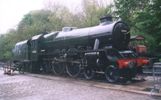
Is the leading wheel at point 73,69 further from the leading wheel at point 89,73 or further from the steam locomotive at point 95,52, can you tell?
the leading wheel at point 89,73

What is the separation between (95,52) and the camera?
1377 centimetres

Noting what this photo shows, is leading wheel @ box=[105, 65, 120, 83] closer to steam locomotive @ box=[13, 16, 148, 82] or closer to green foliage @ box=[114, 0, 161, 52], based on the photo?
steam locomotive @ box=[13, 16, 148, 82]

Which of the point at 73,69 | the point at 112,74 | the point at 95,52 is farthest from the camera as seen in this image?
the point at 73,69

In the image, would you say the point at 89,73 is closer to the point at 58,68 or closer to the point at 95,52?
the point at 95,52

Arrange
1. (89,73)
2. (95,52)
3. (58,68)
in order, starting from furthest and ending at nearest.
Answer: (58,68) → (89,73) → (95,52)

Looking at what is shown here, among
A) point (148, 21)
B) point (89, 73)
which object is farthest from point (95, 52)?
point (148, 21)

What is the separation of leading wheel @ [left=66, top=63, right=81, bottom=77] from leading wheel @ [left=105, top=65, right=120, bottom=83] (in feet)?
8.38

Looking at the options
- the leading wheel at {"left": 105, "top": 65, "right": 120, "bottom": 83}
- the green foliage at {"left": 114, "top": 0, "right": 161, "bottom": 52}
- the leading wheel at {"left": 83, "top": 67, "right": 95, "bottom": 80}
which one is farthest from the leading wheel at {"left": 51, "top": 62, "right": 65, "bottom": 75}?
the green foliage at {"left": 114, "top": 0, "right": 161, "bottom": 52}

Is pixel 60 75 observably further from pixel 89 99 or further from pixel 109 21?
pixel 89 99

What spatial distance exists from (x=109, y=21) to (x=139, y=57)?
94.5 inches

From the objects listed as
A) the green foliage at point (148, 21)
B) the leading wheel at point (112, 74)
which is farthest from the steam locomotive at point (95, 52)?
the green foliage at point (148, 21)

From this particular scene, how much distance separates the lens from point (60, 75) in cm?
1817

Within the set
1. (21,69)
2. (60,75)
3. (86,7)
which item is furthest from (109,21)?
(86,7)

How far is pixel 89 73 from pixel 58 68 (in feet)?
12.5
